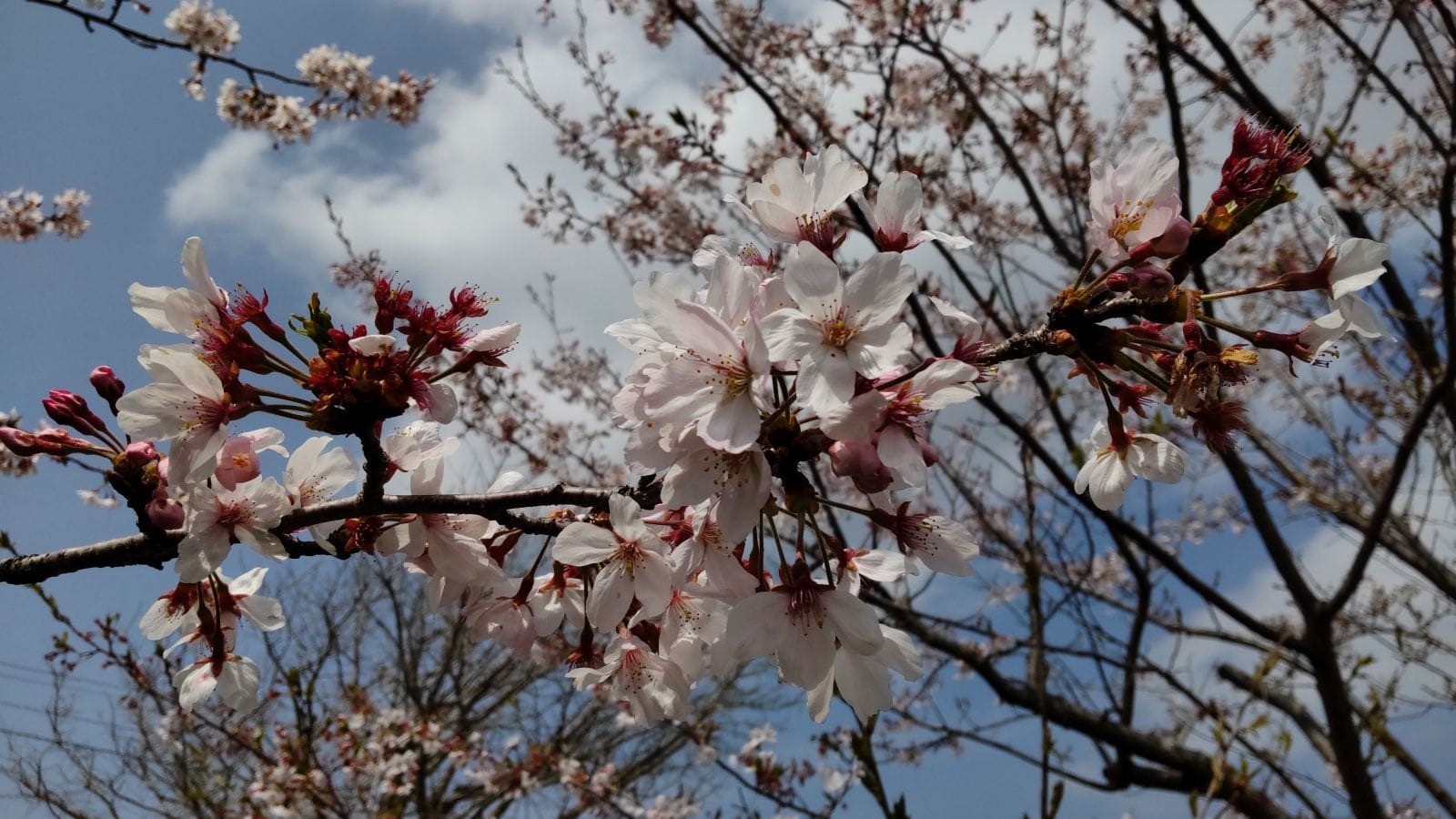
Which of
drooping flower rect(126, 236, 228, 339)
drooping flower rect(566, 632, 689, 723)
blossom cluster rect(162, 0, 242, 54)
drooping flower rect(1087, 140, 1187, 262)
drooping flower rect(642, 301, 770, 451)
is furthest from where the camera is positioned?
blossom cluster rect(162, 0, 242, 54)

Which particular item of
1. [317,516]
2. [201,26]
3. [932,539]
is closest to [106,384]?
[317,516]

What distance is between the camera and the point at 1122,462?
1.19 meters

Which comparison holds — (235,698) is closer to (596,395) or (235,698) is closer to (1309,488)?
(1309,488)

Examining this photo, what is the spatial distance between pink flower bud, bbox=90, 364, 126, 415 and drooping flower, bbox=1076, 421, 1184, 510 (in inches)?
56.2

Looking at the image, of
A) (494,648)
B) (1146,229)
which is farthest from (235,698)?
(494,648)

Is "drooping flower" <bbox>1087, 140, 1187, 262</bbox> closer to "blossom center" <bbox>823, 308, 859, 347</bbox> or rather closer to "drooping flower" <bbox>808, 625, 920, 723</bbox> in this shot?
"blossom center" <bbox>823, 308, 859, 347</bbox>

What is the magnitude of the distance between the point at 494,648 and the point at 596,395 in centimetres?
401

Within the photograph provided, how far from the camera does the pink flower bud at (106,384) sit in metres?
1.20

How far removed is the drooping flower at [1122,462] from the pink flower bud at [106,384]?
4.68 ft

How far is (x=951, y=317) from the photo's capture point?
1.10 metres

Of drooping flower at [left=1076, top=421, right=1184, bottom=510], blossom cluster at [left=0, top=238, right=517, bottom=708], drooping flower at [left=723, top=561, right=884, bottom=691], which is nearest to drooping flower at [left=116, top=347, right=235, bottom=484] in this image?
blossom cluster at [left=0, top=238, right=517, bottom=708]

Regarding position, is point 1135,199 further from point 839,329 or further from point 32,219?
point 32,219

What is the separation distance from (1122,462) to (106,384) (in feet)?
4.87

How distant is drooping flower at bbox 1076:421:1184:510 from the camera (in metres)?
1.15
